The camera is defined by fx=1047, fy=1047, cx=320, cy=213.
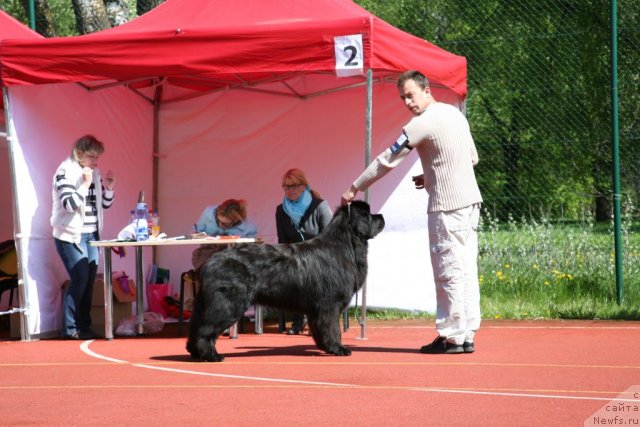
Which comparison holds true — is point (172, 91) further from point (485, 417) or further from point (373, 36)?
point (485, 417)

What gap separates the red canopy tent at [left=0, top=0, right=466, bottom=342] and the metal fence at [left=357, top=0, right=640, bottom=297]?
177cm

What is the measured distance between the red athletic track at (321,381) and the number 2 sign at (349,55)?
234 cm

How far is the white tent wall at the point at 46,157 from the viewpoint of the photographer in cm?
987

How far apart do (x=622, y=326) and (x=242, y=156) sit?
4.57 meters

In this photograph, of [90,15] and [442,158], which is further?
[90,15]

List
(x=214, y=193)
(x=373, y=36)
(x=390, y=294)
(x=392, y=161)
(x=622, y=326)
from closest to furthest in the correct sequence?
(x=392, y=161) < (x=373, y=36) < (x=622, y=326) < (x=390, y=294) < (x=214, y=193)

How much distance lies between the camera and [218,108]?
12.1m

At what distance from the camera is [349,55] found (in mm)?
8875

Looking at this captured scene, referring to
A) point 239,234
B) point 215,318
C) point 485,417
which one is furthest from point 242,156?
point 485,417

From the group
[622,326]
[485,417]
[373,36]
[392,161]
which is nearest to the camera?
[485,417]

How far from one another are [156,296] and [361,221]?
13.6 feet

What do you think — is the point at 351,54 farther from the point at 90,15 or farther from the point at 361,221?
the point at 90,15

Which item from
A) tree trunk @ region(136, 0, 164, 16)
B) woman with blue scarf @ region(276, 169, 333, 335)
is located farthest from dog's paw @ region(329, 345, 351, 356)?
tree trunk @ region(136, 0, 164, 16)

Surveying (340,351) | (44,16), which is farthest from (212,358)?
(44,16)
